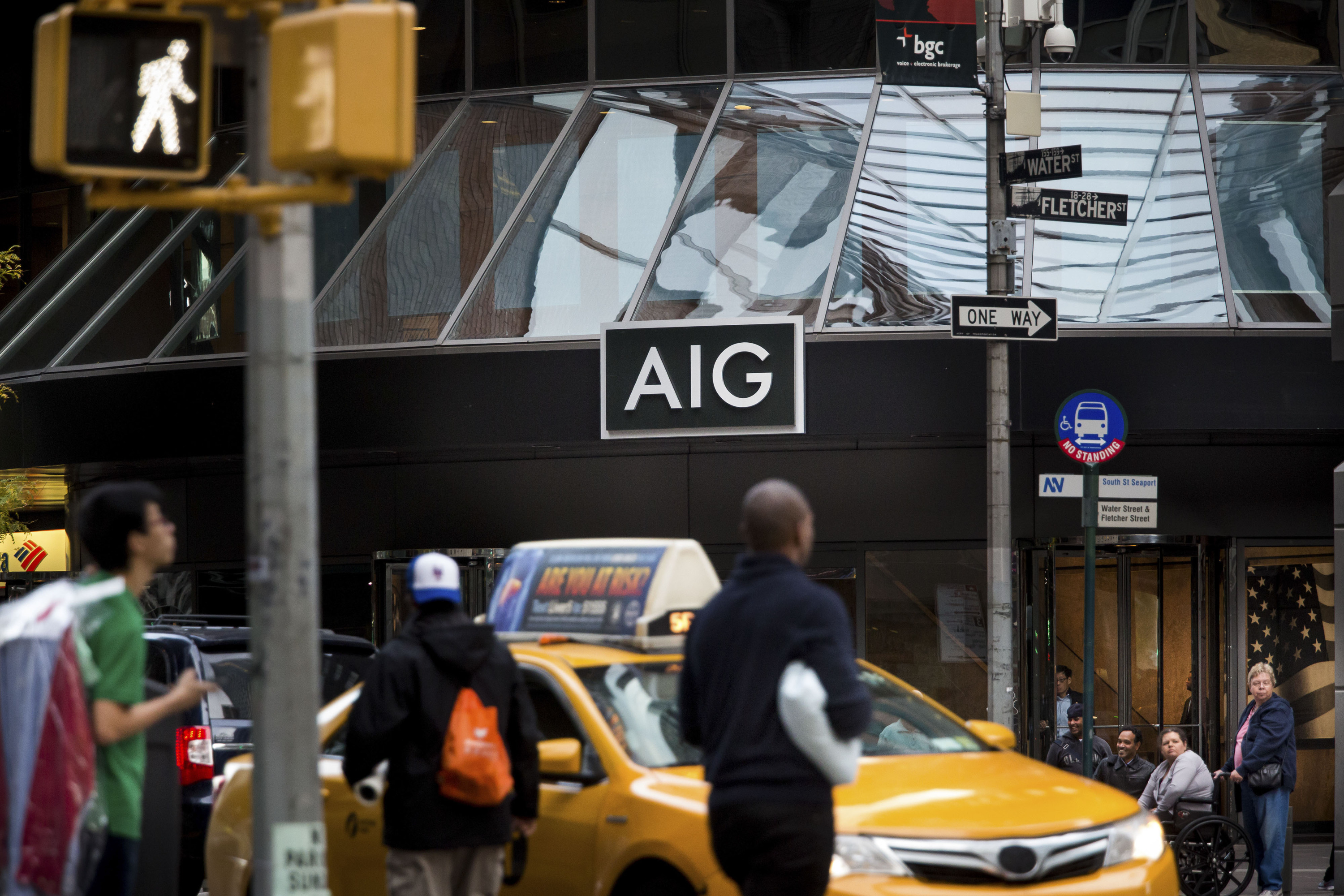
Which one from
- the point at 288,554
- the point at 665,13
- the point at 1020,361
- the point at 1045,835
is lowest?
the point at 1045,835

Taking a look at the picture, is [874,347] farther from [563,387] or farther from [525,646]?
[525,646]

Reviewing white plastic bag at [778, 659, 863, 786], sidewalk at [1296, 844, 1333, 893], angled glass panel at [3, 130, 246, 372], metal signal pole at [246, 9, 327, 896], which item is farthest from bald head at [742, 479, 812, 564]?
angled glass panel at [3, 130, 246, 372]

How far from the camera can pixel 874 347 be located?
1533 cm

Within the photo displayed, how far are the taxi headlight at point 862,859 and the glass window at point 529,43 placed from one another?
46.3 feet

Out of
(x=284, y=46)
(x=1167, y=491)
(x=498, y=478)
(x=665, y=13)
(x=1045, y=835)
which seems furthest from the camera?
(x=665, y=13)

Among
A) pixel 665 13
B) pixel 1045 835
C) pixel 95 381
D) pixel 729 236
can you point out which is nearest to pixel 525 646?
pixel 1045 835

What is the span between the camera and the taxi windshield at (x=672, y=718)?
6914mm

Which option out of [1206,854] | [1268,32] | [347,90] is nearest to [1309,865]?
[1206,854]

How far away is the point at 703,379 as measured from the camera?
50.9ft

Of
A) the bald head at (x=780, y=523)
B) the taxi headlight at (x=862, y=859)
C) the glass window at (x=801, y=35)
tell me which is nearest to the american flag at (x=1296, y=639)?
the glass window at (x=801, y=35)

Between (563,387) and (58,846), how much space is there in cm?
1123

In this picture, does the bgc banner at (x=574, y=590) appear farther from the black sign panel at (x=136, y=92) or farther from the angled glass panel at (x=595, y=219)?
the angled glass panel at (x=595, y=219)

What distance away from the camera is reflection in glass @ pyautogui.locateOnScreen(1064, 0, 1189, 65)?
18469mm

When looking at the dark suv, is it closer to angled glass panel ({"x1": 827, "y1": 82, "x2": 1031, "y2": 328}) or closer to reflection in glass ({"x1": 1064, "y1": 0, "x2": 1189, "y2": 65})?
angled glass panel ({"x1": 827, "y1": 82, "x2": 1031, "y2": 328})
